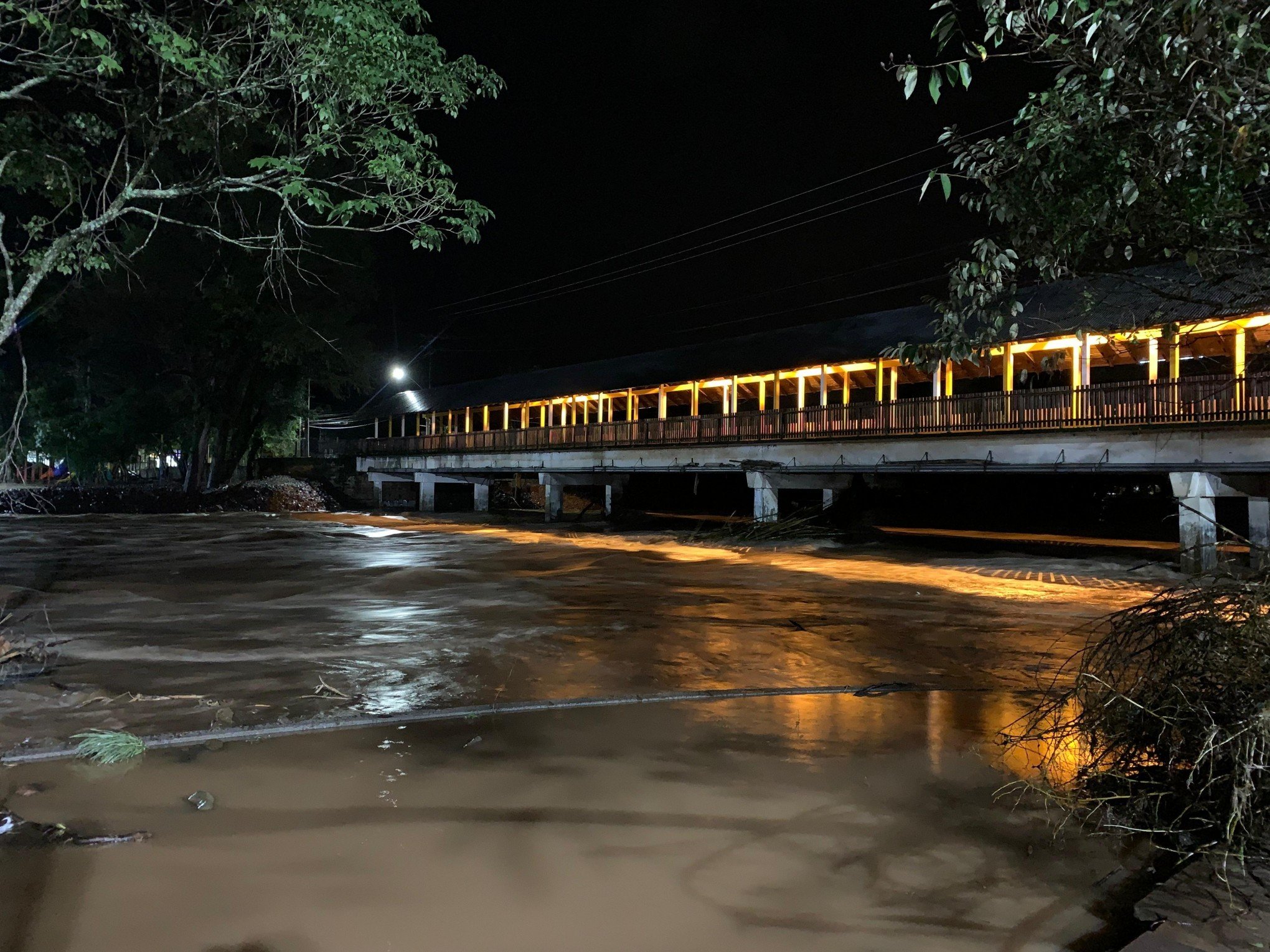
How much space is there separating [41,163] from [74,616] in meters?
5.74

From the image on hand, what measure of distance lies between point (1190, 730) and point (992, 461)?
1638 centimetres

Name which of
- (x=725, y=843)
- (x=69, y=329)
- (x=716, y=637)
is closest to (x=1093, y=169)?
(x=725, y=843)

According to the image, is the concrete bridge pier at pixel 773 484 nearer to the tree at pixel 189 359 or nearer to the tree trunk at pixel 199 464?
the tree at pixel 189 359

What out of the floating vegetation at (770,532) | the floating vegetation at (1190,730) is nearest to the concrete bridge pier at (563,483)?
the floating vegetation at (770,532)

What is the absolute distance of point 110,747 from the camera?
16.9ft

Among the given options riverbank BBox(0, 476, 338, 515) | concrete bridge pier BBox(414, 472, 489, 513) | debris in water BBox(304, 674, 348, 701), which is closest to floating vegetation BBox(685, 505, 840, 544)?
debris in water BBox(304, 674, 348, 701)

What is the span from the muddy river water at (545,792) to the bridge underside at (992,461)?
4759mm

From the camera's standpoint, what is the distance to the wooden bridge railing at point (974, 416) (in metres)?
15.5

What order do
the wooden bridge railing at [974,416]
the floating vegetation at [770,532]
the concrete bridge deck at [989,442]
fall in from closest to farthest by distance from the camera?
the wooden bridge railing at [974,416] < the concrete bridge deck at [989,442] < the floating vegetation at [770,532]

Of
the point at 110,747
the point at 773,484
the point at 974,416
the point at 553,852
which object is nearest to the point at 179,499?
the point at 773,484

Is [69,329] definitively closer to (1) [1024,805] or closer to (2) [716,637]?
(2) [716,637]

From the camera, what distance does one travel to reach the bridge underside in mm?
15758

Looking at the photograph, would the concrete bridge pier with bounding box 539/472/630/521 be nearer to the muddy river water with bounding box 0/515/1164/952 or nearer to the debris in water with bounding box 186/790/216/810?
the muddy river water with bounding box 0/515/1164/952

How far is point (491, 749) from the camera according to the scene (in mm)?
5504
